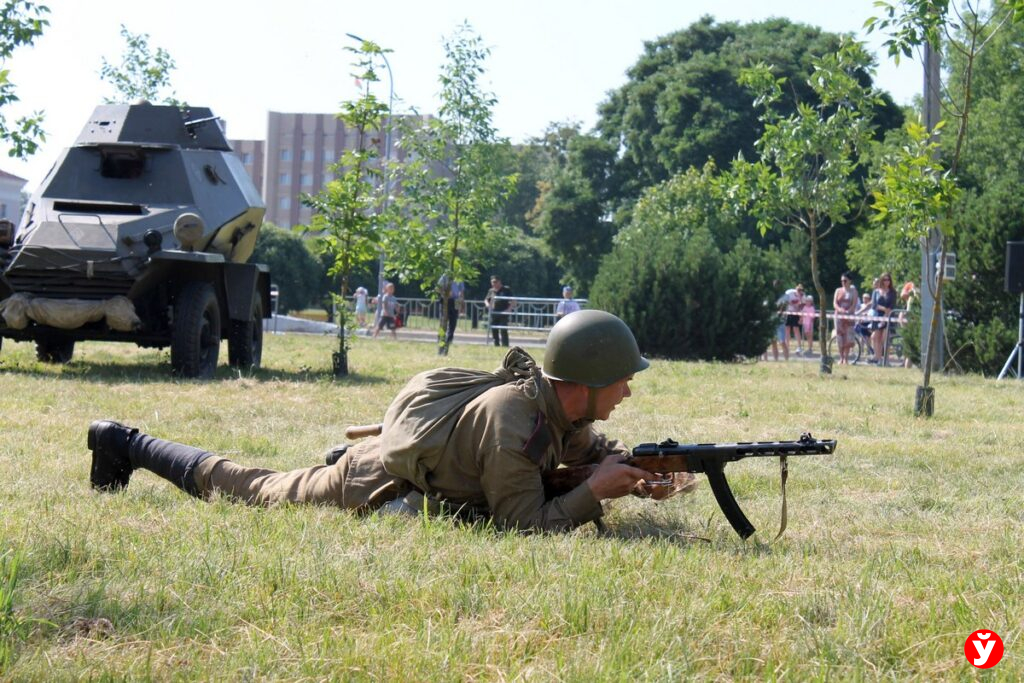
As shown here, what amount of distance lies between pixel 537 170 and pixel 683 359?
68.3 m

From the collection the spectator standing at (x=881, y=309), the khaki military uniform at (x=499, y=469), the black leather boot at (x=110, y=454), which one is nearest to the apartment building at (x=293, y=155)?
the spectator standing at (x=881, y=309)

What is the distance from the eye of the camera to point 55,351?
49.9ft

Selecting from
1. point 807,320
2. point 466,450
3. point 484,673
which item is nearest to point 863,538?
point 466,450

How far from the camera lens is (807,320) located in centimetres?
2838

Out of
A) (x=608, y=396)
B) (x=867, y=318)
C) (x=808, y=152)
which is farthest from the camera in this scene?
(x=867, y=318)

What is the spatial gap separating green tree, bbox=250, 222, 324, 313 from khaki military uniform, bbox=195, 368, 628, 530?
43055mm

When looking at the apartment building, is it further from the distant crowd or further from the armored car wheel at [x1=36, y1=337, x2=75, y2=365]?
the armored car wheel at [x1=36, y1=337, x2=75, y2=365]

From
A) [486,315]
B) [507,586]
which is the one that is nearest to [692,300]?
[486,315]

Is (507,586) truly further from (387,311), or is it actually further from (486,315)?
(387,311)

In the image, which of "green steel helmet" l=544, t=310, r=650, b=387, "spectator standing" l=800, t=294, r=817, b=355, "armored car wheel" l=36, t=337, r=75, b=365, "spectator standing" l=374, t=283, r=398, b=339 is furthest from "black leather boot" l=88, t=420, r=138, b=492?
"spectator standing" l=374, t=283, r=398, b=339

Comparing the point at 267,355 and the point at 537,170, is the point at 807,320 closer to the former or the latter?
the point at 267,355

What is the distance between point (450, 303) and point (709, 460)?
21.5 meters

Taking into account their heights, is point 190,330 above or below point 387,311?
above

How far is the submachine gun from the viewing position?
5039 millimetres
